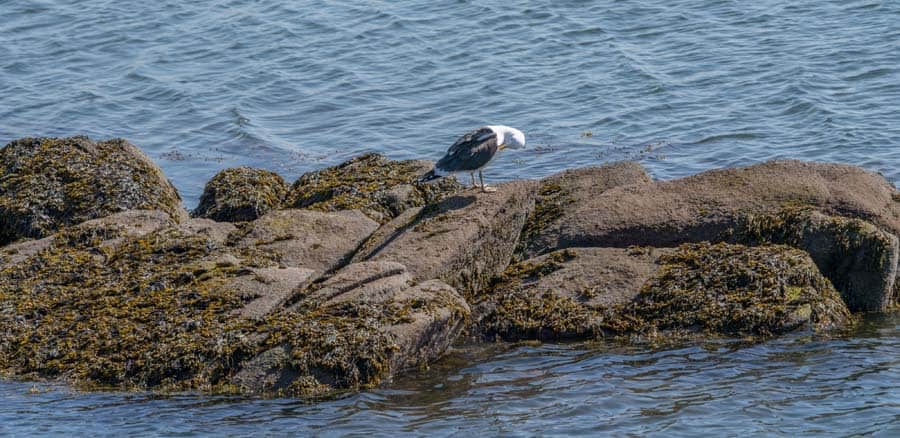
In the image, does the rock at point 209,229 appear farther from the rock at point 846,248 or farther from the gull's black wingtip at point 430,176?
the rock at point 846,248

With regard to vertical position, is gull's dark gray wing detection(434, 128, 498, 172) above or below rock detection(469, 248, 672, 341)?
above

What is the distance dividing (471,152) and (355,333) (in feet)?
10.2

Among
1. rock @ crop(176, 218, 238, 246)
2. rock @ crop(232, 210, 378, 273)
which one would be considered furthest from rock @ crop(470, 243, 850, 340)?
rock @ crop(176, 218, 238, 246)

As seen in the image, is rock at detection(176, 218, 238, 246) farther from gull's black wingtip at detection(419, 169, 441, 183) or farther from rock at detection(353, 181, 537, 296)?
gull's black wingtip at detection(419, 169, 441, 183)

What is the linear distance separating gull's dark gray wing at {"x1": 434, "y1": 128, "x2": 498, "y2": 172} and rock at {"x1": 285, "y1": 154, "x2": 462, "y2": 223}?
0.38 m

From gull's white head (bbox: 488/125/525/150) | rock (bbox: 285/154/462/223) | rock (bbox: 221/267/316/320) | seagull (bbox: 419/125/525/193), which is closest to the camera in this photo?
rock (bbox: 221/267/316/320)

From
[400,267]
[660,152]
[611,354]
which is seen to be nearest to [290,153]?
[660,152]

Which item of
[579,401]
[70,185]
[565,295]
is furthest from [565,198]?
[70,185]

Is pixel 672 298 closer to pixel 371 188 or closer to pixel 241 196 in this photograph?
pixel 371 188

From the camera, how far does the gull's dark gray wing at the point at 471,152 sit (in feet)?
33.9

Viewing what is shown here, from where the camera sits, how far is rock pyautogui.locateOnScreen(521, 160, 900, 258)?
31.6ft

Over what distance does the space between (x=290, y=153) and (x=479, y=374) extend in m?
8.61

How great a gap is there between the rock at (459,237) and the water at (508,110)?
0.99m

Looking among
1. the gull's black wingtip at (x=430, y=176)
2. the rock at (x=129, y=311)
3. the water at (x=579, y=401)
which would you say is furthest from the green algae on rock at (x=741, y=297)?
the rock at (x=129, y=311)
